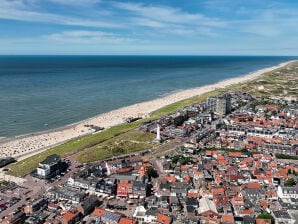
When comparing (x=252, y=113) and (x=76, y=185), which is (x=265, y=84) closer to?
(x=252, y=113)

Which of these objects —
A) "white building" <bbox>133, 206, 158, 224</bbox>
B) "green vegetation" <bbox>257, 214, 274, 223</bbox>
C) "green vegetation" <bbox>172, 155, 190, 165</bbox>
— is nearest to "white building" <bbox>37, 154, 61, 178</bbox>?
"white building" <bbox>133, 206, 158, 224</bbox>

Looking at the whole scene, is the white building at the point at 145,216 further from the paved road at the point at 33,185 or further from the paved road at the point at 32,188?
the paved road at the point at 32,188

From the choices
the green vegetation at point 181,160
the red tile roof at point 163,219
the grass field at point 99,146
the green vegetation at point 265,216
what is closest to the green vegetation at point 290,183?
the green vegetation at point 265,216

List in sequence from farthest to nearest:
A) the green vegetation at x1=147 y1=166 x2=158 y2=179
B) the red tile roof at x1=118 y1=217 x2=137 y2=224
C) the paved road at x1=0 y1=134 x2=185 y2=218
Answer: the green vegetation at x1=147 y1=166 x2=158 y2=179, the paved road at x1=0 y1=134 x2=185 y2=218, the red tile roof at x1=118 y1=217 x2=137 y2=224

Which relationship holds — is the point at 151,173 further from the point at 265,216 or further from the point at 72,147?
the point at 72,147

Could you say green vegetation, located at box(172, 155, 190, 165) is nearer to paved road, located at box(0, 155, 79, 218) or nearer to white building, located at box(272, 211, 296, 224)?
paved road, located at box(0, 155, 79, 218)

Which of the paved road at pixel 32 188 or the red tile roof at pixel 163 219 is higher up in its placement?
the red tile roof at pixel 163 219

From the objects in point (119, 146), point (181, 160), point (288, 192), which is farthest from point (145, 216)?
point (119, 146)

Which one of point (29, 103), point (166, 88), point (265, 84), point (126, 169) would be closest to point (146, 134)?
point (126, 169)
